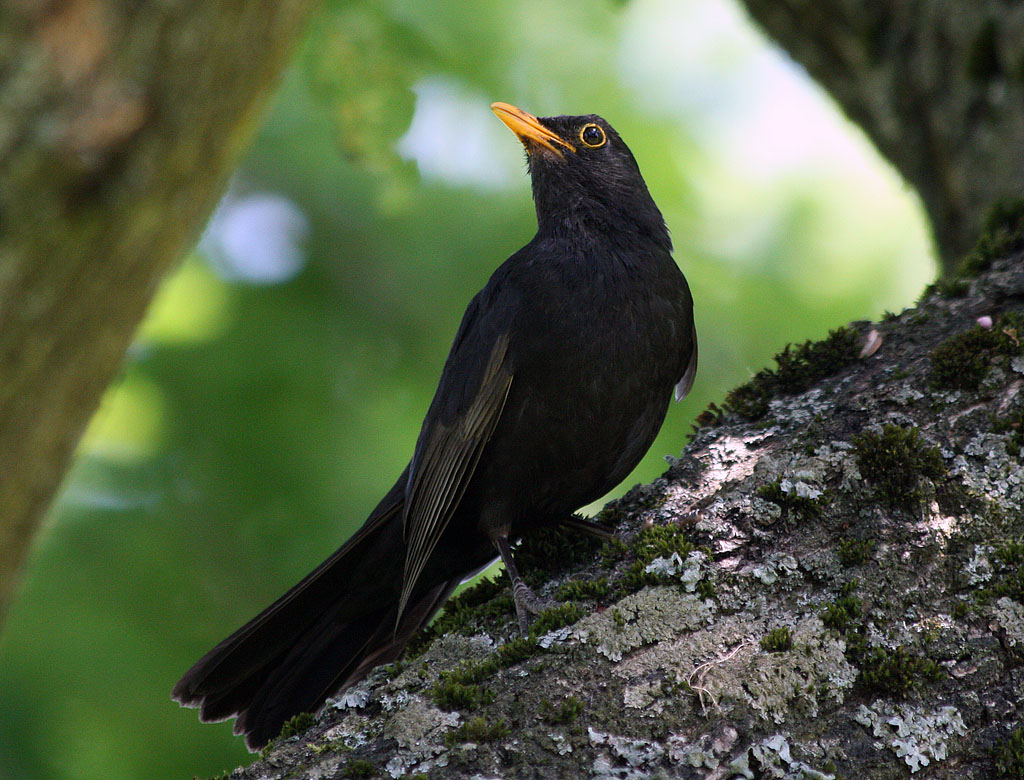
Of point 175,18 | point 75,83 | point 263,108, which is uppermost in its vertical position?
point 263,108

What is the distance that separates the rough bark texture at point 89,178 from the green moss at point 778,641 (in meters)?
1.46

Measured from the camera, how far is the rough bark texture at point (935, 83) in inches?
150

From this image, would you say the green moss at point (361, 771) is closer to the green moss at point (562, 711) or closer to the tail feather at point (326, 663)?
the green moss at point (562, 711)

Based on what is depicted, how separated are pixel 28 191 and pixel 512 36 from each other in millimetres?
5224

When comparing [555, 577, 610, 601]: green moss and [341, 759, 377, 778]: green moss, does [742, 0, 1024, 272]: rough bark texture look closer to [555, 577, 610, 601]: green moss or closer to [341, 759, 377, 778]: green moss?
[555, 577, 610, 601]: green moss

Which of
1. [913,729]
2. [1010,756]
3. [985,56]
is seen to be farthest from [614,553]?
[985,56]

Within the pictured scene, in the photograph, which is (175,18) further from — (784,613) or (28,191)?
(784,613)

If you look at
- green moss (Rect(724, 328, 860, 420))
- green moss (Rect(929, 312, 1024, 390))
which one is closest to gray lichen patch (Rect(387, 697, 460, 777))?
green moss (Rect(724, 328, 860, 420))

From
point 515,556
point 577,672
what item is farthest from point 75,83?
point 515,556

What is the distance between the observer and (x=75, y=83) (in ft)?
3.20

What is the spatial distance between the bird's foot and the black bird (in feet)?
1.53

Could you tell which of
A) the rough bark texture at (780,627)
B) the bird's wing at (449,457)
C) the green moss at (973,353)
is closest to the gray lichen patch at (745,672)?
the rough bark texture at (780,627)

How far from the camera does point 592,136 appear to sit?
14.0 ft

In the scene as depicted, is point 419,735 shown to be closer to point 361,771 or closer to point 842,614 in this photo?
point 361,771
